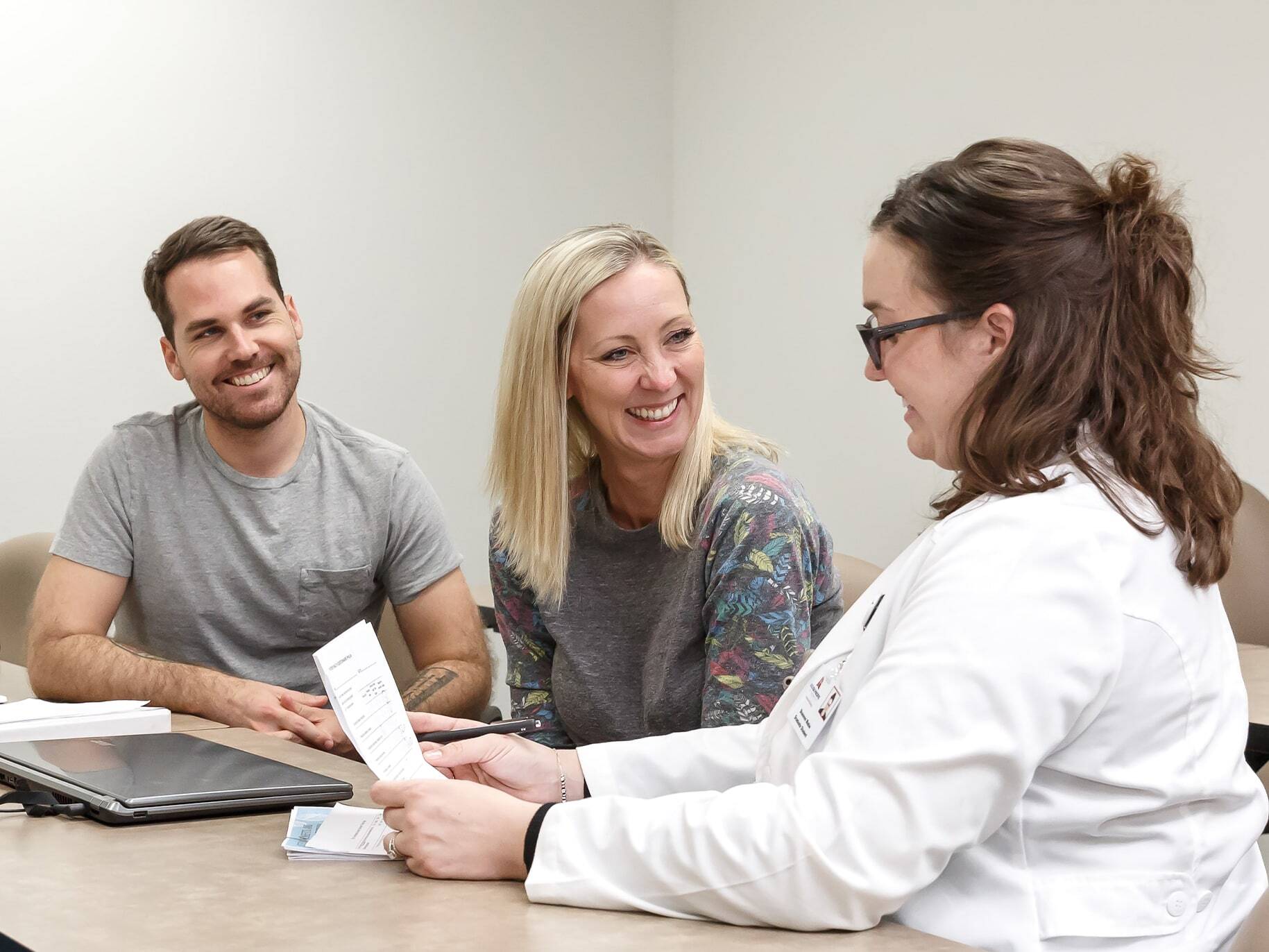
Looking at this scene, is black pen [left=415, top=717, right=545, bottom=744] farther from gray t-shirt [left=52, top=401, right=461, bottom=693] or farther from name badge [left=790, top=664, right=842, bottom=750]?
gray t-shirt [left=52, top=401, right=461, bottom=693]

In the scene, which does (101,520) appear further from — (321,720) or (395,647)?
(321,720)

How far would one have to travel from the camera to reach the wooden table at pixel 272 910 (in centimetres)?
108

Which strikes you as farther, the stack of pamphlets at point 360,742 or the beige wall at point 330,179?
the beige wall at point 330,179

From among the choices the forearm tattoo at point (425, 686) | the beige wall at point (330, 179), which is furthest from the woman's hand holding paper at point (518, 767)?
the beige wall at point (330, 179)

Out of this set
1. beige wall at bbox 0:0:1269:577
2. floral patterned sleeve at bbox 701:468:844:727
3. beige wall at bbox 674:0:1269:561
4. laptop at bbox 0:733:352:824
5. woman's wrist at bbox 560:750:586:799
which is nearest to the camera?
laptop at bbox 0:733:352:824

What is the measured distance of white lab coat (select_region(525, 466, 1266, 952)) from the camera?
1048mm

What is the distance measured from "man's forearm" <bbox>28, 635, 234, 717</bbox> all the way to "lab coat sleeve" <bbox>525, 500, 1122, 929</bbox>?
1.35 m

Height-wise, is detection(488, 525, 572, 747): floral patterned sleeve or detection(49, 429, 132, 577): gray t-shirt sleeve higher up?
detection(49, 429, 132, 577): gray t-shirt sleeve

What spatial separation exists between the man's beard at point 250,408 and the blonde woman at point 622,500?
0.72m

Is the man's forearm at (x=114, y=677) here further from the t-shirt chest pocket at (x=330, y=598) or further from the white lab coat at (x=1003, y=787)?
the white lab coat at (x=1003, y=787)

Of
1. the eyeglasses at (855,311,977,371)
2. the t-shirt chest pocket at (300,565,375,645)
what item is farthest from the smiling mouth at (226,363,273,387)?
the eyeglasses at (855,311,977,371)

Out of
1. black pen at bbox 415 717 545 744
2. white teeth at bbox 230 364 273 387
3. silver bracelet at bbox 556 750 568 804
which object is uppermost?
white teeth at bbox 230 364 273 387

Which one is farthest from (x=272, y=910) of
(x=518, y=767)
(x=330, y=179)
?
(x=330, y=179)

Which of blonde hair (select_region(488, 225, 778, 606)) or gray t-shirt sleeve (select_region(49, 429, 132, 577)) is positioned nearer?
blonde hair (select_region(488, 225, 778, 606))
